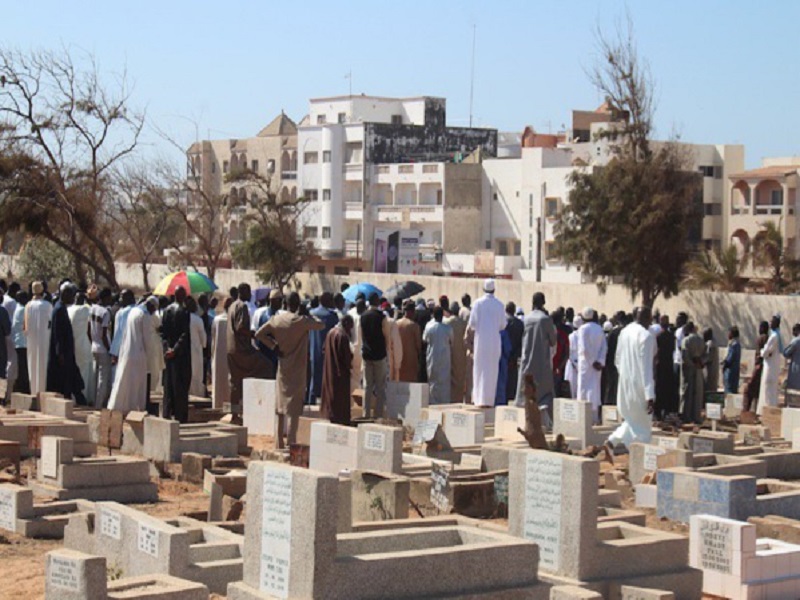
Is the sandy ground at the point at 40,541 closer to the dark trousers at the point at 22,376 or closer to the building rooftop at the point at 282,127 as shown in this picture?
the dark trousers at the point at 22,376

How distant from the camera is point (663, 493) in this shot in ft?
39.3

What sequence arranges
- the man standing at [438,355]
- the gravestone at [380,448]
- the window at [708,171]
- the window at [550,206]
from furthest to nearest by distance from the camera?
the window at [708,171] → the window at [550,206] → the man standing at [438,355] → the gravestone at [380,448]

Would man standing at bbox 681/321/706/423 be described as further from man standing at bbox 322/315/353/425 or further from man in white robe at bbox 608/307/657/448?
man standing at bbox 322/315/353/425

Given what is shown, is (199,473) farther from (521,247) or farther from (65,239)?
(521,247)

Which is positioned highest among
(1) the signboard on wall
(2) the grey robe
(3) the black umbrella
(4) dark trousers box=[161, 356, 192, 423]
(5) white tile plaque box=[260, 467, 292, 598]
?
(1) the signboard on wall

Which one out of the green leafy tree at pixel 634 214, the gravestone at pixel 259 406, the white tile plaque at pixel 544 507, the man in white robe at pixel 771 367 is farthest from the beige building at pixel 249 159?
the white tile plaque at pixel 544 507

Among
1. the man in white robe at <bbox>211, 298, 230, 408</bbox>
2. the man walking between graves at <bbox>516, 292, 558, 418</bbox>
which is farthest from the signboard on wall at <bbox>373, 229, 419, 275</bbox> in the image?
the man walking between graves at <bbox>516, 292, 558, 418</bbox>

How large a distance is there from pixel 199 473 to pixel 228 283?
39.1 m

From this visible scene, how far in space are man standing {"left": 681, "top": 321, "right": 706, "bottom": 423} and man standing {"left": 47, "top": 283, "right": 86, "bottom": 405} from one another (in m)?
7.51

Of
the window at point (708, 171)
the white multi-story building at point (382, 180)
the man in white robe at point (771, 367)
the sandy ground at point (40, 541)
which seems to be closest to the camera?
the sandy ground at point (40, 541)

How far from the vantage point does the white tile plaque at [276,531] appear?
7.62 metres

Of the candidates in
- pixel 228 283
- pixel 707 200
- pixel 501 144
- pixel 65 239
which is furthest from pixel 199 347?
pixel 501 144

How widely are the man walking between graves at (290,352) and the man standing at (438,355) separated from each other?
4.00 meters

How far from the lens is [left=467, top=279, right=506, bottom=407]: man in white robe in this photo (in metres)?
18.4
